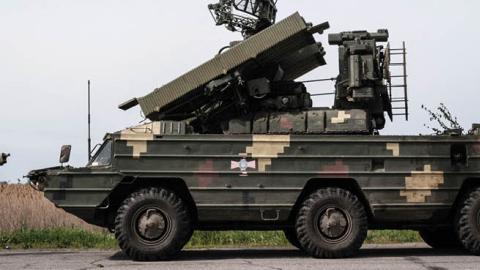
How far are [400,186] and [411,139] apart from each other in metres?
0.73

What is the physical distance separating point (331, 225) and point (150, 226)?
266 cm

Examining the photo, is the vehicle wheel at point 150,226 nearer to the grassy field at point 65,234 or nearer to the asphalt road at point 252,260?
the asphalt road at point 252,260

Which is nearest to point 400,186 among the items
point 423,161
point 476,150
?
point 423,161

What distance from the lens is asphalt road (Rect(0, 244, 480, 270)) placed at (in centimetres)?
1007

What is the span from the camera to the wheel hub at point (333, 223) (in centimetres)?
1102

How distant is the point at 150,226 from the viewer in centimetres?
1093

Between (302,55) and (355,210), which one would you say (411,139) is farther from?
(302,55)

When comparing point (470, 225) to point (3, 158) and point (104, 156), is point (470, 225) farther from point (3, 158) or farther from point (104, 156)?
point (3, 158)

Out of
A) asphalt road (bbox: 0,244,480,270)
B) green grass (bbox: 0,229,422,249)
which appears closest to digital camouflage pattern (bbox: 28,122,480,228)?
asphalt road (bbox: 0,244,480,270)

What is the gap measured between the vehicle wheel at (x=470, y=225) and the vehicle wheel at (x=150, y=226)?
4.14 metres

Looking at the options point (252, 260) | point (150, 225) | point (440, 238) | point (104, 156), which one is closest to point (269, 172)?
point (252, 260)

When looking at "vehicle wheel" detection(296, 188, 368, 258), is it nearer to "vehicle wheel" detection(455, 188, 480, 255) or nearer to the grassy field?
"vehicle wheel" detection(455, 188, 480, 255)

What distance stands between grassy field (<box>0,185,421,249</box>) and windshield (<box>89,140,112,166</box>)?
350 cm

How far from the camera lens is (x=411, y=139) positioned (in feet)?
37.2
